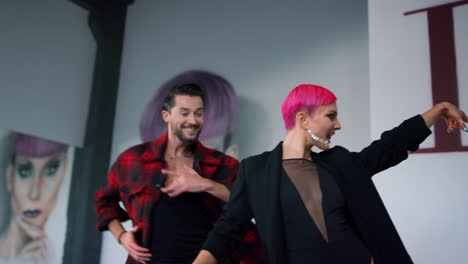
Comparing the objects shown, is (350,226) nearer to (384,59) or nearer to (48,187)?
(384,59)

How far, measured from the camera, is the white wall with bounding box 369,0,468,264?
75.2 inches

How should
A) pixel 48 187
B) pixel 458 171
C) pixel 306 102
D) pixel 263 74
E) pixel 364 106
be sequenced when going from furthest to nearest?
pixel 48 187, pixel 263 74, pixel 364 106, pixel 458 171, pixel 306 102

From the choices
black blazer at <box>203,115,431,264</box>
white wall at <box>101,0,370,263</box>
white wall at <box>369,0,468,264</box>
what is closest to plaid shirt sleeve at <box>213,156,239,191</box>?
black blazer at <box>203,115,431,264</box>

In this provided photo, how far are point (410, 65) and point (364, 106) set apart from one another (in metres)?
0.51

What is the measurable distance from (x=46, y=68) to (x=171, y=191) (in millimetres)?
2086

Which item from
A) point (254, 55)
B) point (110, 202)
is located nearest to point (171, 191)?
point (110, 202)

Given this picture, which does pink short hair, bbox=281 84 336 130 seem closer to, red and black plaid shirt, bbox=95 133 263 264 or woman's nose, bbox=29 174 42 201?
red and black plaid shirt, bbox=95 133 263 264

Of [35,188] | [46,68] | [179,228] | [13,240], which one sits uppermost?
[46,68]

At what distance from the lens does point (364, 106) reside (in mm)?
2592

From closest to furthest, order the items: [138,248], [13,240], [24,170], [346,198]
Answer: [346,198], [138,248], [13,240], [24,170]

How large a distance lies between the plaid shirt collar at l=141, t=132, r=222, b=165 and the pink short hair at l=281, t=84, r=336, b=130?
0.58 metres

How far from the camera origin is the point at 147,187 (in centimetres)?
196

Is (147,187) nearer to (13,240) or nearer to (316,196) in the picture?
(316,196)

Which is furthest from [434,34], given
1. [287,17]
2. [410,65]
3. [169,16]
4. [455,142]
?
[169,16]
